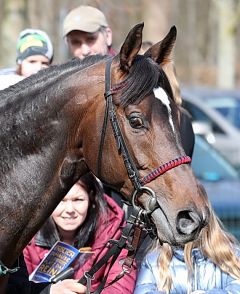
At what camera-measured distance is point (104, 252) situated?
174 inches

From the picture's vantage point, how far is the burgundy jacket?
4375 mm

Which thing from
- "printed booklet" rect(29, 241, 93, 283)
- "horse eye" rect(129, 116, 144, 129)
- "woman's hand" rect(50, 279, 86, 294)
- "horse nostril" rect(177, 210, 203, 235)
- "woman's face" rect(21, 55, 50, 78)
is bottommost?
"woman's hand" rect(50, 279, 86, 294)

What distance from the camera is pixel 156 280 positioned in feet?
14.4

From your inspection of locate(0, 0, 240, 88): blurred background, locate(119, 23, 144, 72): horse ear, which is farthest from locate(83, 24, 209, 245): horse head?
locate(0, 0, 240, 88): blurred background

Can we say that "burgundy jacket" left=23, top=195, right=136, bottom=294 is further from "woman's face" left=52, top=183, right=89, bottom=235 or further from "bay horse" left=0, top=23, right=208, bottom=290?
"bay horse" left=0, top=23, right=208, bottom=290

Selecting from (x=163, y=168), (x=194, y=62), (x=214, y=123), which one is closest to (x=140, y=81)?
(x=163, y=168)

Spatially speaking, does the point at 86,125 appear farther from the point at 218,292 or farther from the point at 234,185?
the point at 234,185

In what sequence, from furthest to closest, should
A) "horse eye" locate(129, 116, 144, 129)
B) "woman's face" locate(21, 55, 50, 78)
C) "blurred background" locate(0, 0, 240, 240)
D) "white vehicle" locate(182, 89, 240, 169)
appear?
"white vehicle" locate(182, 89, 240, 169) → "blurred background" locate(0, 0, 240, 240) → "woman's face" locate(21, 55, 50, 78) → "horse eye" locate(129, 116, 144, 129)

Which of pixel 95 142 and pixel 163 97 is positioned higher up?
pixel 163 97

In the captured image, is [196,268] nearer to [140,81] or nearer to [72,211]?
[72,211]

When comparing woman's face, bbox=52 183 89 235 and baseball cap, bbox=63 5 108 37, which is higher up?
baseball cap, bbox=63 5 108 37

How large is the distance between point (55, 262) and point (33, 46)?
1.62 m

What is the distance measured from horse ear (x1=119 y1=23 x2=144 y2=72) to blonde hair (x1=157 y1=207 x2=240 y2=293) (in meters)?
1.06

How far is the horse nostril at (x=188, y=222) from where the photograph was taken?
11.4 ft
